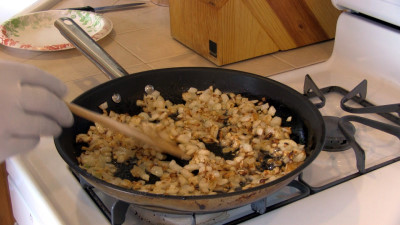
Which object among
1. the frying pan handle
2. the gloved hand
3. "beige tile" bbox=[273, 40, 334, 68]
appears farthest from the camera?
"beige tile" bbox=[273, 40, 334, 68]

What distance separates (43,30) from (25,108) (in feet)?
2.32

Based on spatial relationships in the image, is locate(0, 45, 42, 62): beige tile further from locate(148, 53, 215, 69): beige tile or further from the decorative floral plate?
locate(148, 53, 215, 69): beige tile

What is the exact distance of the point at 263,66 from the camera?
1.00 m

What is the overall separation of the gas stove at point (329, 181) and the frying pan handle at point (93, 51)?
0.55 ft

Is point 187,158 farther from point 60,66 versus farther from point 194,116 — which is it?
point 60,66

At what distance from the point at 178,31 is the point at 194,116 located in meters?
0.39

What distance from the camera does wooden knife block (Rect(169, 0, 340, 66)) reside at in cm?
96

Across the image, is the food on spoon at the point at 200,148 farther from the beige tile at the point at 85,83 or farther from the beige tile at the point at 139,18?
the beige tile at the point at 139,18

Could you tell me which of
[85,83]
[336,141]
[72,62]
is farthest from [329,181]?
[72,62]

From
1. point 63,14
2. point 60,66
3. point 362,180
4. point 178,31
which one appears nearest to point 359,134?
point 362,180

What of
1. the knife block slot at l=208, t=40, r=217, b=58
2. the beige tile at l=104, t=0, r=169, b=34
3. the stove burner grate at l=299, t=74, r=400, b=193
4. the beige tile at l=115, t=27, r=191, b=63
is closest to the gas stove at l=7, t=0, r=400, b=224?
the stove burner grate at l=299, t=74, r=400, b=193

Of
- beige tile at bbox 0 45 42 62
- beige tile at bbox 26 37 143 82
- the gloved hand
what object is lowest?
beige tile at bbox 26 37 143 82

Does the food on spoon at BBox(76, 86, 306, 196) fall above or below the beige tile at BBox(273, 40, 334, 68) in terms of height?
above

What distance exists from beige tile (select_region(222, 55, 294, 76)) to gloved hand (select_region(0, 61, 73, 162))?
517 mm
